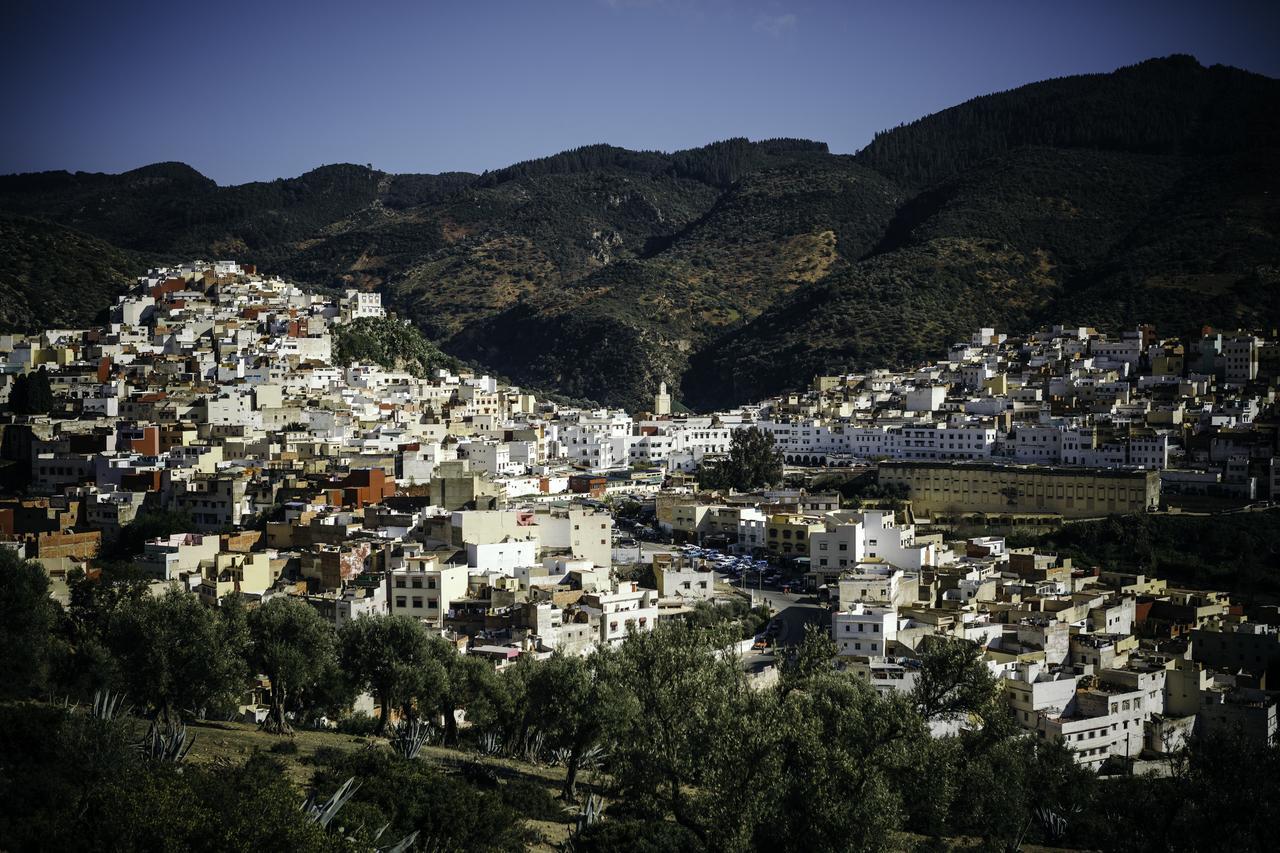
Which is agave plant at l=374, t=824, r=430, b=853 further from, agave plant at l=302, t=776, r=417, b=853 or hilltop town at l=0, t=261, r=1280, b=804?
hilltop town at l=0, t=261, r=1280, b=804

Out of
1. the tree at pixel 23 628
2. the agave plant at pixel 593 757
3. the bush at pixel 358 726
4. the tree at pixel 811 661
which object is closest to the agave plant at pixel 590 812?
the agave plant at pixel 593 757

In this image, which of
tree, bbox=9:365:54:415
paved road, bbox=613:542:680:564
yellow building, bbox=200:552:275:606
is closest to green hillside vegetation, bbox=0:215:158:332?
tree, bbox=9:365:54:415

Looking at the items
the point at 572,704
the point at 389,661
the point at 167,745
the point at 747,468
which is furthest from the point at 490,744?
the point at 747,468

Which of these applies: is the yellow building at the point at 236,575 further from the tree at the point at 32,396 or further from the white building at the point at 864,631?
the tree at the point at 32,396

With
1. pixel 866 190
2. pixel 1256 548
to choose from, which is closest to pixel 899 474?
pixel 1256 548

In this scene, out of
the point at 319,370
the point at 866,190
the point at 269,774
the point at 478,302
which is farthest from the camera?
the point at 866,190

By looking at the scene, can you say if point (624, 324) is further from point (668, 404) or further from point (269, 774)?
point (269, 774)
